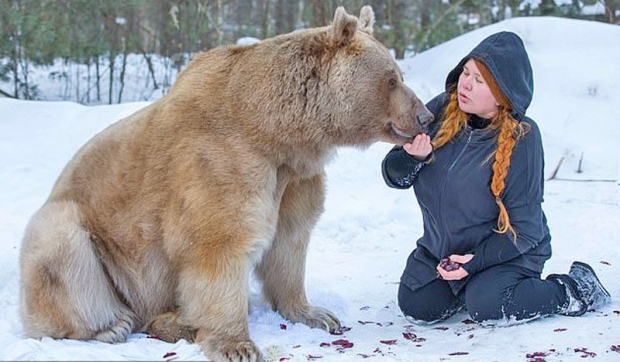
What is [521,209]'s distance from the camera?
4.39 meters

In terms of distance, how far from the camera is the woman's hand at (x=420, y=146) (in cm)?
427

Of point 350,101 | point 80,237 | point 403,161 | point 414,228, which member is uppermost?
point 350,101

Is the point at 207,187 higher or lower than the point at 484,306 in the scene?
higher

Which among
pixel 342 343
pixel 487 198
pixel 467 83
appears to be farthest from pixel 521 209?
pixel 342 343

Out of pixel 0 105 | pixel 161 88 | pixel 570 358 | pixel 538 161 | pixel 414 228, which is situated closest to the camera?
pixel 570 358

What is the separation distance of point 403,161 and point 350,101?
66 cm

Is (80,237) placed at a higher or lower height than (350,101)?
lower

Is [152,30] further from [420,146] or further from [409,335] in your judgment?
[409,335]

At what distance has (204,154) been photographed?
397 cm

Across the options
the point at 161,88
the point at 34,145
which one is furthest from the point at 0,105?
the point at 161,88

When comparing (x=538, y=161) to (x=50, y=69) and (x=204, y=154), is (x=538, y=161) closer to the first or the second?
(x=204, y=154)

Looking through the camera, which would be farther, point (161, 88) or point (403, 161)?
point (161, 88)

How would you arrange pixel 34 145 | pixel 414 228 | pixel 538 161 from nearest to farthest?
pixel 538 161
pixel 414 228
pixel 34 145

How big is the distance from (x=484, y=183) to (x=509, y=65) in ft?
2.10
